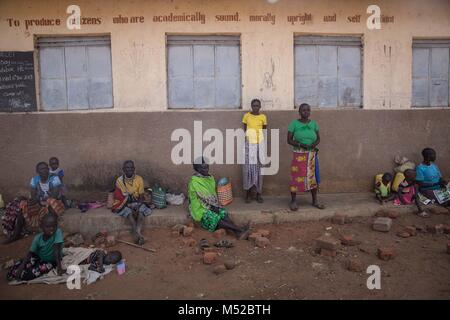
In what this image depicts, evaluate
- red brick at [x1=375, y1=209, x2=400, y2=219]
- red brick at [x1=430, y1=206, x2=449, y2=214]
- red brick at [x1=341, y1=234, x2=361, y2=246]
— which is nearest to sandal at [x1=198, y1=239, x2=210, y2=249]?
red brick at [x1=341, y1=234, x2=361, y2=246]

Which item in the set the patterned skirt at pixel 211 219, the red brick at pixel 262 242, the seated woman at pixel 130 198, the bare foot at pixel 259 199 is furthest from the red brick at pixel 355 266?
the seated woman at pixel 130 198

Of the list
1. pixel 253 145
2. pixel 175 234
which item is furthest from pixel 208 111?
pixel 175 234

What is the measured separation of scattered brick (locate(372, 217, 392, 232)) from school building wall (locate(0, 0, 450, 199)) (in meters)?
1.39

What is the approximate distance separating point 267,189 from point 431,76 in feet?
11.8

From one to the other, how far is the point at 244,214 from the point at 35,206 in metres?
3.05

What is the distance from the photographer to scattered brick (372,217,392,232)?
18.7 feet

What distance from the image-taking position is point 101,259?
4.77m

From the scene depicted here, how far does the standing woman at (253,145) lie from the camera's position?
637 cm

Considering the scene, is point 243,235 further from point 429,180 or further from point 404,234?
point 429,180

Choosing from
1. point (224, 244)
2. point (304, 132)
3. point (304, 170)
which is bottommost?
point (224, 244)

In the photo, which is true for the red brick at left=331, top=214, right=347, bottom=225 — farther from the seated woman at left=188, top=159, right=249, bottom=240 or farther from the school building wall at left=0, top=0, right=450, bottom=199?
the seated woman at left=188, top=159, right=249, bottom=240

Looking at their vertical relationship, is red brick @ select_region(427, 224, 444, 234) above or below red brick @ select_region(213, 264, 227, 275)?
above

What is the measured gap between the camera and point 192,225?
594 centimetres

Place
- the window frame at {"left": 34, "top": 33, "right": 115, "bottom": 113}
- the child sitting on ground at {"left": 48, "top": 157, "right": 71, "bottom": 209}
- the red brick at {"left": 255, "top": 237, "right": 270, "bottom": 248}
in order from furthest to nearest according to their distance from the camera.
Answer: the window frame at {"left": 34, "top": 33, "right": 115, "bottom": 113}
the child sitting on ground at {"left": 48, "top": 157, "right": 71, "bottom": 209}
the red brick at {"left": 255, "top": 237, "right": 270, "bottom": 248}
